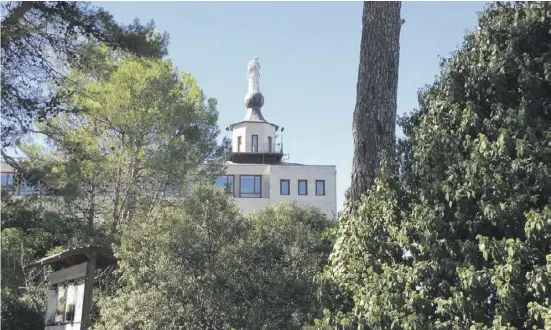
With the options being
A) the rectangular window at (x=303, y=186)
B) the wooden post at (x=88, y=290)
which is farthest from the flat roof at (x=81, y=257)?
the rectangular window at (x=303, y=186)

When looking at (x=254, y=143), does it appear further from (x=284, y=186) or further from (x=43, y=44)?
(x=43, y=44)

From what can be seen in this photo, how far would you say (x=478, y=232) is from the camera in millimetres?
5473

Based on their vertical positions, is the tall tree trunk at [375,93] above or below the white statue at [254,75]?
below

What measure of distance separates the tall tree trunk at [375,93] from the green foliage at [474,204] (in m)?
0.94

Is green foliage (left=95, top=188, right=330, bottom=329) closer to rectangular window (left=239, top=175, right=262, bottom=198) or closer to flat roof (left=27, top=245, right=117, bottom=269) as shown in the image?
flat roof (left=27, top=245, right=117, bottom=269)

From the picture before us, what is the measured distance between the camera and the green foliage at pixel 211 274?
10172 mm

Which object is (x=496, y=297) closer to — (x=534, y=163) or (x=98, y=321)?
(x=534, y=163)

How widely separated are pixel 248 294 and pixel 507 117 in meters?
6.22

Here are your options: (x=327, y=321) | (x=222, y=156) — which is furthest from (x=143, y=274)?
(x=222, y=156)

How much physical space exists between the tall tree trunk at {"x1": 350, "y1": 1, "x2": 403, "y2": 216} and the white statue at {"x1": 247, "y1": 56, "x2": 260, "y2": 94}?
133 ft

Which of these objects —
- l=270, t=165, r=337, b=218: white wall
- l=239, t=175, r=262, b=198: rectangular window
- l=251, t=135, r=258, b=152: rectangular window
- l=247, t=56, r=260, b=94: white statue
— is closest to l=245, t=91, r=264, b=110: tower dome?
l=247, t=56, r=260, b=94: white statue

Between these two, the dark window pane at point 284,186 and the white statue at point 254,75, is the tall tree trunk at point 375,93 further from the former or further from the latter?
the white statue at point 254,75

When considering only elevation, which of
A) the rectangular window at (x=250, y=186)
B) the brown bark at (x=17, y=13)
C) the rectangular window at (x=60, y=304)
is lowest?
the rectangular window at (x=60, y=304)

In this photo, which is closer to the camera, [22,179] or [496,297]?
[496,297]
